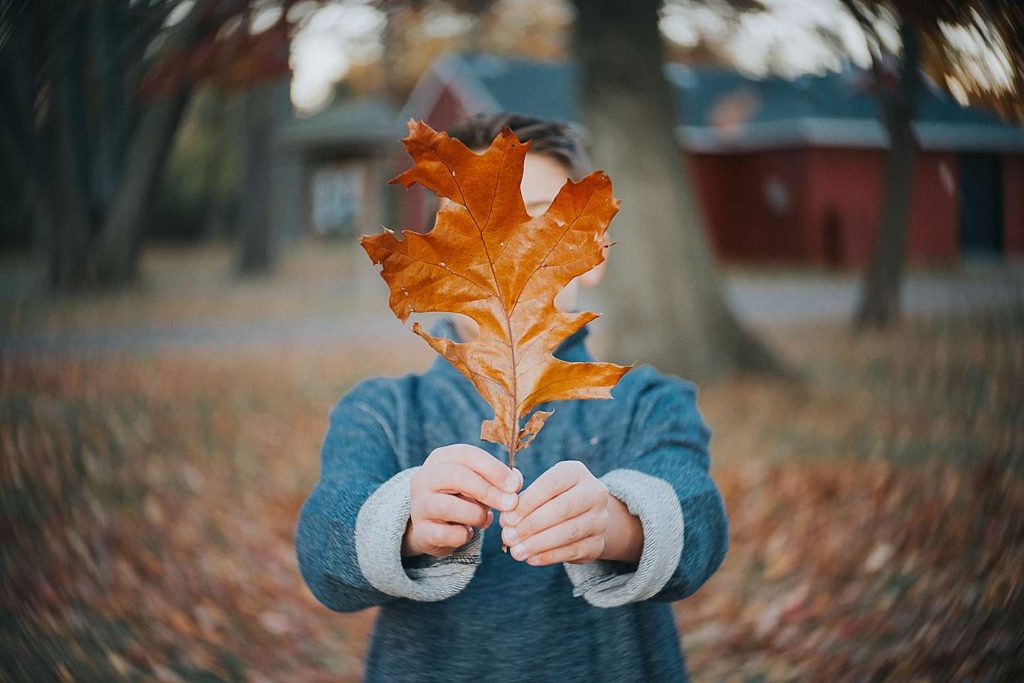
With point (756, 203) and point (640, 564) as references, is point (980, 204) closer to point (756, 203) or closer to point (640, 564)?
point (640, 564)

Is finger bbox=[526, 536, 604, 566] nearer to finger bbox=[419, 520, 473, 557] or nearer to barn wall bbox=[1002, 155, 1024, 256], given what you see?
finger bbox=[419, 520, 473, 557]

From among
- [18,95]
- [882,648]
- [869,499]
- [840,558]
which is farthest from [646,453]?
[869,499]

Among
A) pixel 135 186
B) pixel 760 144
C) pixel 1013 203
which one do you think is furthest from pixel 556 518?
pixel 760 144

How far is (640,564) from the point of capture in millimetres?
891

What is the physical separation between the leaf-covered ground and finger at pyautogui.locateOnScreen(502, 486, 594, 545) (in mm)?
820

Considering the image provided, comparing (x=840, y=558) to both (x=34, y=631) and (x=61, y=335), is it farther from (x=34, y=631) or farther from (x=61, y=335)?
(x=61, y=335)

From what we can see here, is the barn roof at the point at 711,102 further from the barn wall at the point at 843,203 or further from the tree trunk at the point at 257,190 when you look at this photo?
the tree trunk at the point at 257,190

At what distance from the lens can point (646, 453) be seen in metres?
1.08

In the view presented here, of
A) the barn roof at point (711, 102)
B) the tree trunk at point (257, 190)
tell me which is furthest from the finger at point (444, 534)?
the tree trunk at point (257, 190)

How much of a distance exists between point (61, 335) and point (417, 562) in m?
5.96

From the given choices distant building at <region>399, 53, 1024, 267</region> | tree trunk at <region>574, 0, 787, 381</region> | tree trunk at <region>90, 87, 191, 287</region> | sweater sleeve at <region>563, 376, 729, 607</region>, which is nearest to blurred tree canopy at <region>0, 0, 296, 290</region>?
tree trunk at <region>90, 87, 191, 287</region>

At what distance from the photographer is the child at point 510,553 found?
89 centimetres

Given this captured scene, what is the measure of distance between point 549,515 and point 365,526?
0.78ft

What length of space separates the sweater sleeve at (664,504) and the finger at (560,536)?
13 centimetres
